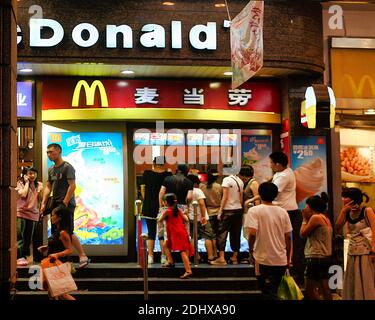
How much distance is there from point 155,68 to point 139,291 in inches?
164

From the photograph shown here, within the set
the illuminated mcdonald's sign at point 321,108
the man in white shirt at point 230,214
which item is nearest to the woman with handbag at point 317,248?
the man in white shirt at point 230,214

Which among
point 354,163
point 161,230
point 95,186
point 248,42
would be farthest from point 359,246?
point 95,186

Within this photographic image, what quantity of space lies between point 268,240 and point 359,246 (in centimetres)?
176

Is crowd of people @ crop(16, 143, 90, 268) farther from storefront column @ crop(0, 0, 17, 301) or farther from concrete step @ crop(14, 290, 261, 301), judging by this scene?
storefront column @ crop(0, 0, 17, 301)

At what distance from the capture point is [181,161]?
1290cm

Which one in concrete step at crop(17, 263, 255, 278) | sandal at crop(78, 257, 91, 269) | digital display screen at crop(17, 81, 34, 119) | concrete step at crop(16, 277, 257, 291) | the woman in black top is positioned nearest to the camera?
concrete step at crop(16, 277, 257, 291)

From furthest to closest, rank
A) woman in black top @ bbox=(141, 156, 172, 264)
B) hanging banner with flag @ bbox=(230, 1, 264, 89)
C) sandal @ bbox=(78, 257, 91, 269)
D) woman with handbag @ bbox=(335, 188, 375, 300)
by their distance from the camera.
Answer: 1. woman in black top @ bbox=(141, 156, 172, 264)
2. sandal @ bbox=(78, 257, 91, 269)
3. hanging banner with flag @ bbox=(230, 1, 264, 89)
4. woman with handbag @ bbox=(335, 188, 375, 300)

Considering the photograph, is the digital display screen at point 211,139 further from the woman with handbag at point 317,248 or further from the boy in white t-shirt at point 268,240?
the boy in white t-shirt at point 268,240

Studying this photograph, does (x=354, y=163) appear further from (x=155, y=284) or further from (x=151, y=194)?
(x=155, y=284)

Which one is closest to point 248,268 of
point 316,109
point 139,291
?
point 139,291

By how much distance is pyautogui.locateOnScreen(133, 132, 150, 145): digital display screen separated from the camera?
1282 cm

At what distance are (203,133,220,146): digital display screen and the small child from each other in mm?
2074

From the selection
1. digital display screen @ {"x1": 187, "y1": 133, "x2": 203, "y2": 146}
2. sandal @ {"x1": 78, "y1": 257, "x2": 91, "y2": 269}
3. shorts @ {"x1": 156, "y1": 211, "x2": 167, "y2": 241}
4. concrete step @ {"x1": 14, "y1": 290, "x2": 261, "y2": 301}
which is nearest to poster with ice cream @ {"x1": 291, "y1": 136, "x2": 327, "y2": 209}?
digital display screen @ {"x1": 187, "y1": 133, "x2": 203, "y2": 146}

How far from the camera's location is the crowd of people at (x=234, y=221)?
7.99 meters
